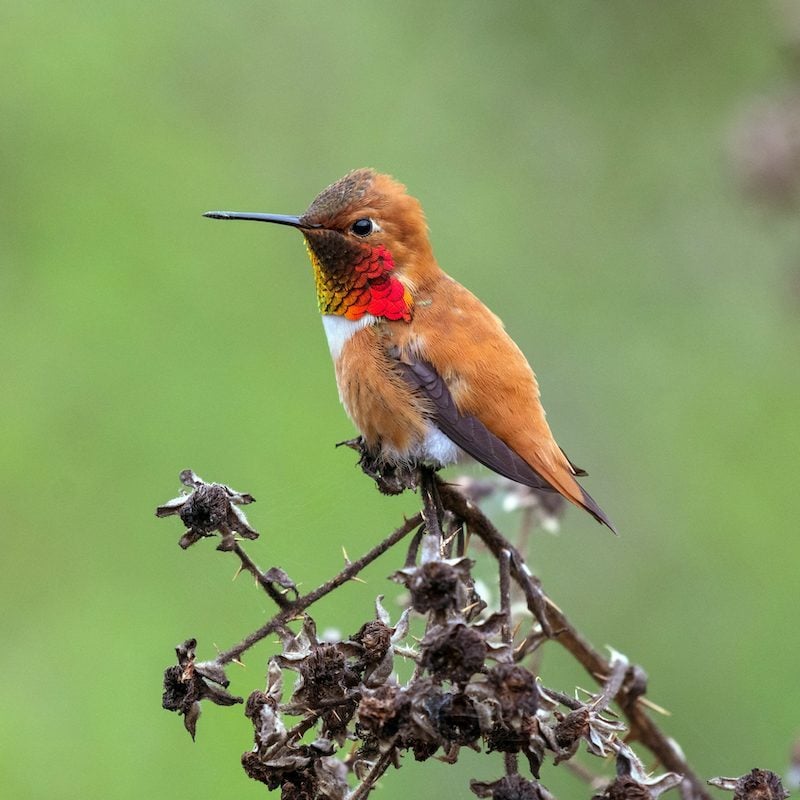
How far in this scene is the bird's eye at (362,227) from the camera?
359cm

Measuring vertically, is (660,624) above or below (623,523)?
below

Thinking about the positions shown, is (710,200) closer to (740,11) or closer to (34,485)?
(740,11)

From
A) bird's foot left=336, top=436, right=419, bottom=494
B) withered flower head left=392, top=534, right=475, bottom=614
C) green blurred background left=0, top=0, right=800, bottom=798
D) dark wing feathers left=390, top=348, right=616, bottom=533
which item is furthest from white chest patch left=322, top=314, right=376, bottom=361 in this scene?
withered flower head left=392, top=534, right=475, bottom=614

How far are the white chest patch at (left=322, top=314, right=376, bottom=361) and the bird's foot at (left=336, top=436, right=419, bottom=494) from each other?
0.41 meters

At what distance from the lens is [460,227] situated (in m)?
7.21

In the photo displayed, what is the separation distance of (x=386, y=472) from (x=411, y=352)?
0.49 m

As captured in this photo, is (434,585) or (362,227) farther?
(362,227)

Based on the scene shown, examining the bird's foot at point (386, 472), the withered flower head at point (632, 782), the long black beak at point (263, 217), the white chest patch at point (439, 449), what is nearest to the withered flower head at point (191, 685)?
the bird's foot at point (386, 472)

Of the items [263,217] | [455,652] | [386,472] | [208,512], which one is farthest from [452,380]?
[455,652]

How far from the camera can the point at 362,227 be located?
11.8ft

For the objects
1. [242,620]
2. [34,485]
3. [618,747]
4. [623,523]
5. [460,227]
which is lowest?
[618,747]

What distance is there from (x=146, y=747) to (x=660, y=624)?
7.89ft

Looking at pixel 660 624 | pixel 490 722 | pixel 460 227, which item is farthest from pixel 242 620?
pixel 460 227

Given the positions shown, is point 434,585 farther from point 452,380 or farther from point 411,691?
point 452,380
